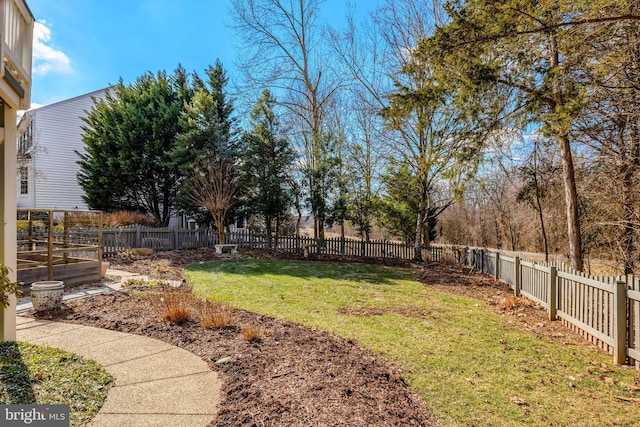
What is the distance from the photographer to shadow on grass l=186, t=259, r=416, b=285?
9.30 meters

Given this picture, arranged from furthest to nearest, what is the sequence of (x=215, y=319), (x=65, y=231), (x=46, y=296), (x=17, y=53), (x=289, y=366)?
1. (x=65, y=231)
2. (x=46, y=296)
3. (x=215, y=319)
4. (x=17, y=53)
5. (x=289, y=366)

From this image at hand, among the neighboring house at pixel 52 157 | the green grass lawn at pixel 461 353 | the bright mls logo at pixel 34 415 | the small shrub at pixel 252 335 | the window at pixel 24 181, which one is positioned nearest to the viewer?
the bright mls logo at pixel 34 415

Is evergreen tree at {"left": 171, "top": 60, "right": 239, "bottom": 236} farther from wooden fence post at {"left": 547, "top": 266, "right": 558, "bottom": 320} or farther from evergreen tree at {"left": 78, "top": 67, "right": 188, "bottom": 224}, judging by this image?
wooden fence post at {"left": 547, "top": 266, "right": 558, "bottom": 320}

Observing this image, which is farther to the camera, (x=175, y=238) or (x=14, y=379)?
(x=175, y=238)

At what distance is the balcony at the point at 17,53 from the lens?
3383 mm

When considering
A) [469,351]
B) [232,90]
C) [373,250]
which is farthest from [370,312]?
[232,90]

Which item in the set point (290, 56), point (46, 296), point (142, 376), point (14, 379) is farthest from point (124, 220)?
point (142, 376)

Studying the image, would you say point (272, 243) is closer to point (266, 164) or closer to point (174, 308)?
point (266, 164)

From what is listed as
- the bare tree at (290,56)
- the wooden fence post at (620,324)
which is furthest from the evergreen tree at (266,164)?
the wooden fence post at (620,324)

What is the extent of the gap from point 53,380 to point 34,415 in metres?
0.59

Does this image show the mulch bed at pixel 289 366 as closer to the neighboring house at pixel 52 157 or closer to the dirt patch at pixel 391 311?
the dirt patch at pixel 391 311

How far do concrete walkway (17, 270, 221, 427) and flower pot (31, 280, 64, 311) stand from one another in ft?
2.41

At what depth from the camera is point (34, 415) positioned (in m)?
2.30

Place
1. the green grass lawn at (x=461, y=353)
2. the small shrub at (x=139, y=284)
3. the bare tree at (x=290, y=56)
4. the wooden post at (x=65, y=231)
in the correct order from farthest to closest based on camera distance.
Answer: the bare tree at (x=290, y=56) → the wooden post at (x=65, y=231) → the small shrub at (x=139, y=284) → the green grass lawn at (x=461, y=353)
